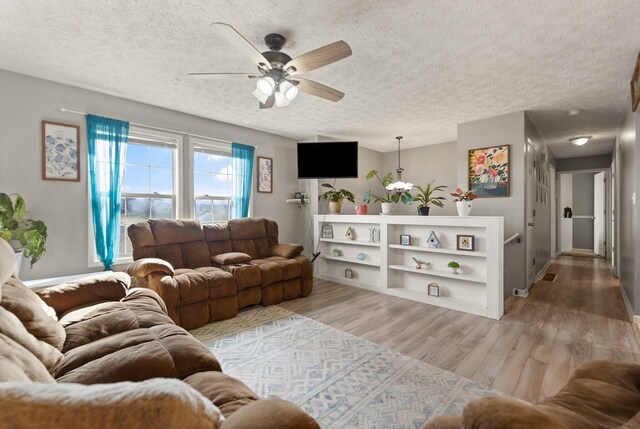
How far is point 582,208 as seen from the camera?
26.3 ft

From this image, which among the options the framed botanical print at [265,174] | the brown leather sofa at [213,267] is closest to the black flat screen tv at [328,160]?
the framed botanical print at [265,174]

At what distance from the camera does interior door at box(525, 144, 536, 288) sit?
13.2 feet

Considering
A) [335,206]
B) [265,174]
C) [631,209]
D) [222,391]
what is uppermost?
[265,174]

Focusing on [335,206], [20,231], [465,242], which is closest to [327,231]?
[335,206]

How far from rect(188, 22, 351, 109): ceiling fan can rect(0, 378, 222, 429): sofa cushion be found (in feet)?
6.18

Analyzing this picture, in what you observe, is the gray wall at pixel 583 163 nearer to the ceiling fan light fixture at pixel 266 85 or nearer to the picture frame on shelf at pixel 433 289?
the picture frame on shelf at pixel 433 289

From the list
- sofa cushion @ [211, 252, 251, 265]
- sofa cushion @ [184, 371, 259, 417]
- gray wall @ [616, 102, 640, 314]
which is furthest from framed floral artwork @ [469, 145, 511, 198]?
sofa cushion @ [184, 371, 259, 417]

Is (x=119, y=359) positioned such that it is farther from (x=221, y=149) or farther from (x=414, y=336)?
(x=221, y=149)

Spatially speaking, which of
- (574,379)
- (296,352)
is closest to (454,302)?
(296,352)

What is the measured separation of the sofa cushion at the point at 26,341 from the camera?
1.10m

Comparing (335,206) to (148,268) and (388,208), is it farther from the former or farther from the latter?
(148,268)

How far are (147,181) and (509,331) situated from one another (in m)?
4.58

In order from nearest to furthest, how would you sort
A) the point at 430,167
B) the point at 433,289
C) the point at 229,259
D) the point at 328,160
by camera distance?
the point at 229,259 → the point at 433,289 → the point at 328,160 → the point at 430,167

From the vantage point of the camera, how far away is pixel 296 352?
7.91 feet
